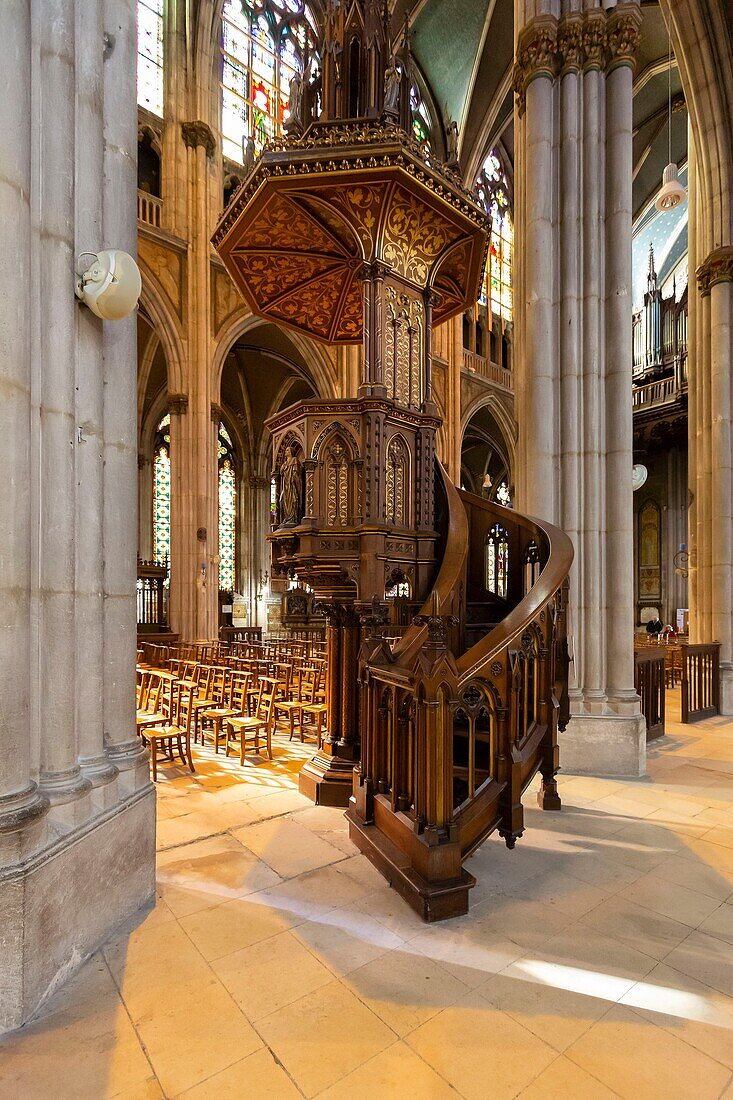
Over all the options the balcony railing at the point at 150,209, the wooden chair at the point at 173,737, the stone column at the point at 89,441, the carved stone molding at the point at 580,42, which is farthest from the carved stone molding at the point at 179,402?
the stone column at the point at 89,441

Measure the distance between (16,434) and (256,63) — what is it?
18.7 m

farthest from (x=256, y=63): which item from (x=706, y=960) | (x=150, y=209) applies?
(x=706, y=960)

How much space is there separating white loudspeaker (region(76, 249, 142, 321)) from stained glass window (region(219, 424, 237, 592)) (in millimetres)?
20889

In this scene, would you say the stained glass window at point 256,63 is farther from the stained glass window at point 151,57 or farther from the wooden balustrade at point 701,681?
the wooden balustrade at point 701,681

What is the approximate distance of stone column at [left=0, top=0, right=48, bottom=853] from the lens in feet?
7.94

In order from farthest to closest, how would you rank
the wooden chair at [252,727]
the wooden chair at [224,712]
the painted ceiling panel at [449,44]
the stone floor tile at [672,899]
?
the painted ceiling panel at [449,44] < the wooden chair at [224,712] < the wooden chair at [252,727] < the stone floor tile at [672,899]

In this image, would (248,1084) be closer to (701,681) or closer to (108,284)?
(108,284)

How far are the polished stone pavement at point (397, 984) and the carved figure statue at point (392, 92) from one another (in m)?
4.95

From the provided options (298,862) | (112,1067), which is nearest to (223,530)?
(298,862)

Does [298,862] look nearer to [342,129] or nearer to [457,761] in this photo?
[457,761]

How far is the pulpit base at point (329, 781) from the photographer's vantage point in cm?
471

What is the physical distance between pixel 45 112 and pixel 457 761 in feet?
14.0

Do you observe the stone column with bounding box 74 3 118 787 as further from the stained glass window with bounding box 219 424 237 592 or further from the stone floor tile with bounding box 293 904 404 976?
the stained glass window with bounding box 219 424 237 592

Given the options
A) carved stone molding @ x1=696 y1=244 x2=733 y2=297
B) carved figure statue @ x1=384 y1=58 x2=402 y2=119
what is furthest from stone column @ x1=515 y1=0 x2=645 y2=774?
carved stone molding @ x1=696 y1=244 x2=733 y2=297
